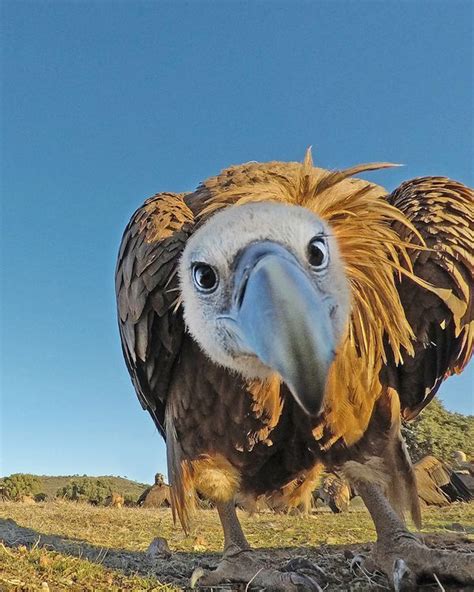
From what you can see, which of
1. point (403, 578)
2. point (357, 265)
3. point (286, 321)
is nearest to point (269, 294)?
point (286, 321)

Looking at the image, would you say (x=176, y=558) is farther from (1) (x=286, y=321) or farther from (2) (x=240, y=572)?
(1) (x=286, y=321)

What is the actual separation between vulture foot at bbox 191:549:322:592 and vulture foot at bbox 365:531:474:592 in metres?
0.44

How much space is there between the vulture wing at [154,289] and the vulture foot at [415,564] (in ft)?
5.63

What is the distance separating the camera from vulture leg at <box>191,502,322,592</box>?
11.8 feet

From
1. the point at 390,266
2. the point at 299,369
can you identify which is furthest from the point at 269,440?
the point at 299,369

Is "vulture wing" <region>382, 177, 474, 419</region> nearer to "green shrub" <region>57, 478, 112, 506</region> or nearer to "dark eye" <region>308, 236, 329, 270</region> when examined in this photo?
"dark eye" <region>308, 236, 329, 270</region>

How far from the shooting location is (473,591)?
3395 mm

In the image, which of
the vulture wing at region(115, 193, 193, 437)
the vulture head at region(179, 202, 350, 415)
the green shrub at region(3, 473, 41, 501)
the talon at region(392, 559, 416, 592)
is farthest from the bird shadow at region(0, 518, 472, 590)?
the green shrub at region(3, 473, 41, 501)

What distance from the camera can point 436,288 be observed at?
3646 millimetres

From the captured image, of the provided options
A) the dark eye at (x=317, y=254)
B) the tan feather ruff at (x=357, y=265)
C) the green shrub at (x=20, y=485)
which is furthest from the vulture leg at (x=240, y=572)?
the green shrub at (x=20, y=485)

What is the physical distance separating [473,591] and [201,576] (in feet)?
5.15

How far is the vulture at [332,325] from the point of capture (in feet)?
10.4

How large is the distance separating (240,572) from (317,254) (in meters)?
2.11

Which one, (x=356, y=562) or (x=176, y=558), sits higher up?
(x=176, y=558)
